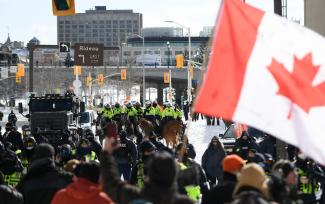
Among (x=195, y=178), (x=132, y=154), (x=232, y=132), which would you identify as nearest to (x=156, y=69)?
(x=232, y=132)

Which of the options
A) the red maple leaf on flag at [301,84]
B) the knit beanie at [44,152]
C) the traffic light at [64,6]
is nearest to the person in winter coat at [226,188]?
the red maple leaf on flag at [301,84]

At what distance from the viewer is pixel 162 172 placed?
6.65 metres

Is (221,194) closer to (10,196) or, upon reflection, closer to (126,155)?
(10,196)

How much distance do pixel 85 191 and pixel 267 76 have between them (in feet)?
6.61

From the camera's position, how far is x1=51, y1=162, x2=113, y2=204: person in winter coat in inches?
282

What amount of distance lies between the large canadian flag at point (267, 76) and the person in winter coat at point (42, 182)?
6.08ft

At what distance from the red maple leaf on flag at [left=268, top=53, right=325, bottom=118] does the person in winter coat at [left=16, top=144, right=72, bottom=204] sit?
Result: 251cm

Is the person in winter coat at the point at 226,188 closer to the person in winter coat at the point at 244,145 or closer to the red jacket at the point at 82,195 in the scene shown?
the red jacket at the point at 82,195

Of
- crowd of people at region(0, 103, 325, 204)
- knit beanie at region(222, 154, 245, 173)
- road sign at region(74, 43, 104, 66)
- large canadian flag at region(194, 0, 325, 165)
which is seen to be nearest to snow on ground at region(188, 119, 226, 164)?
crowd of people at region(0, 103, 325, 204)

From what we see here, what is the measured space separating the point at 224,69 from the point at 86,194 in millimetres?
1897

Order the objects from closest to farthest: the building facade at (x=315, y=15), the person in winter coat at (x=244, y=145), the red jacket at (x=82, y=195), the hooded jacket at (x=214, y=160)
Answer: the red jacket at (x=82, y=195) → the hooded jacket at (x=214, y=160) → the person in winter coat at (x=244, y=145) → the building facade at (x=315, y=15)

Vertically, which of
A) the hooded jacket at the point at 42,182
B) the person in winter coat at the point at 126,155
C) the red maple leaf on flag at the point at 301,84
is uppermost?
the red maple leaf on flag at the point at 301,84

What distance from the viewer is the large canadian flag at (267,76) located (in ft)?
25.2

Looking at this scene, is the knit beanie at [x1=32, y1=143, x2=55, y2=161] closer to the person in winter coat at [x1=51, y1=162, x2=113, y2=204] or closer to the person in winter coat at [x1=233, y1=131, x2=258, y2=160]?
the person in winter coat at [x1=51, y1=162, x2=113, y2=204]
